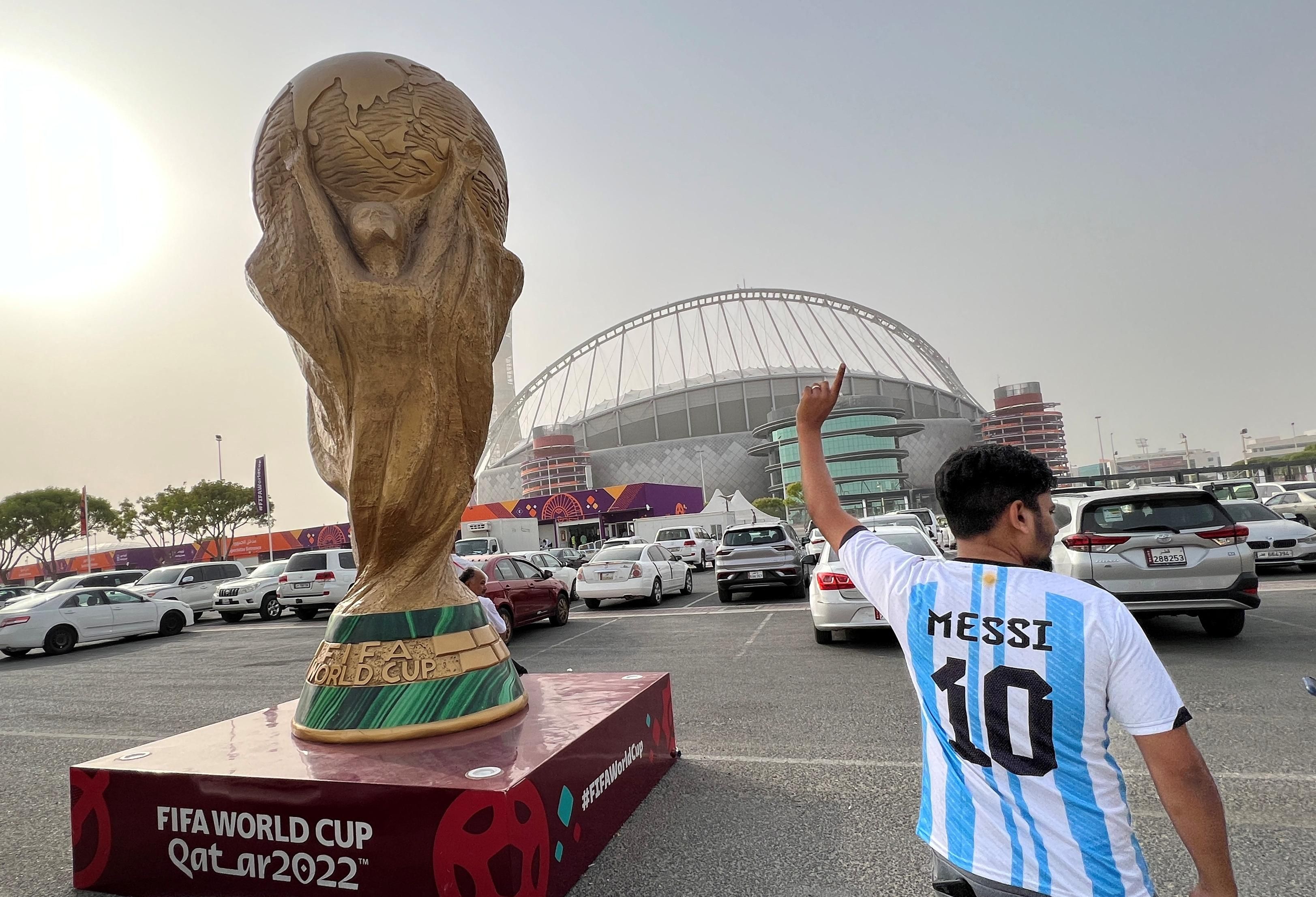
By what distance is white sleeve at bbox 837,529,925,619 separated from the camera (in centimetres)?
178

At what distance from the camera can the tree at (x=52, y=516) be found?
43000mm

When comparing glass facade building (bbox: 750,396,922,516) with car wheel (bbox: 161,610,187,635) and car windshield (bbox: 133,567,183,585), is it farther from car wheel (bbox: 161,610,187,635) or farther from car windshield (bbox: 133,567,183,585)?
car wheel (bbox: 161,610,187,635)

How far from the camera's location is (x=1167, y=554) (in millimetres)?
7199

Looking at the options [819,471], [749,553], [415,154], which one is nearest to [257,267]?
[415,154]

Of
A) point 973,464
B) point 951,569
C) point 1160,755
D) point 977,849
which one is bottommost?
point 977,849

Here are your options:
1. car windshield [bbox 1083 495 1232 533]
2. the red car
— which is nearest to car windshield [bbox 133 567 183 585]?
the red car

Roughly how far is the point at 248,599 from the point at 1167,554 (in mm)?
17199

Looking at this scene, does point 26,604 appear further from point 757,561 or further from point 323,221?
point 323,221

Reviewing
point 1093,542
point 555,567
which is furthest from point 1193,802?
point 555,567

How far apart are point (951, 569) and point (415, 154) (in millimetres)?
3395

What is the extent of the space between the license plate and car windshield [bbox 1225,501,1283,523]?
22.2ft

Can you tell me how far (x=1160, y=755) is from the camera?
1.40 meters

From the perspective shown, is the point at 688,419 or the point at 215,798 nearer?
the point at 215,798

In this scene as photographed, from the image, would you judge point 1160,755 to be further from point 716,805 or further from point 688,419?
point 688,419
